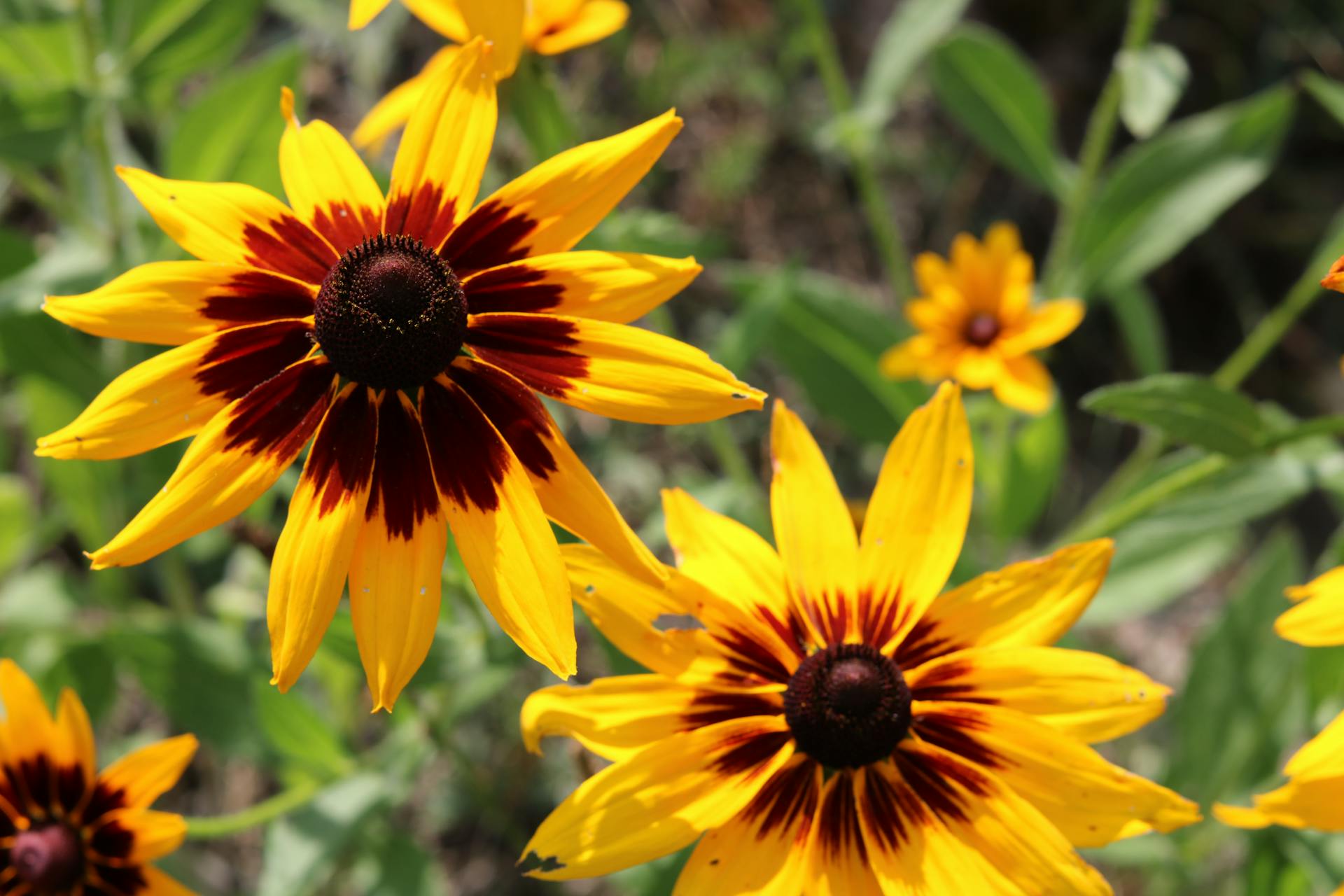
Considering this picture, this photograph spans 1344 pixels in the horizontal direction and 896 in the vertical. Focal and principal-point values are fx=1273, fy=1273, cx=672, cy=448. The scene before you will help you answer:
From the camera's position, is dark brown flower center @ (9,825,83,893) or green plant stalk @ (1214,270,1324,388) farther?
green plant stalk @ (1214,270,1324,388)

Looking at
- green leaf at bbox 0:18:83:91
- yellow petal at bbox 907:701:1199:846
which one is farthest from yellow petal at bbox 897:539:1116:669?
green leaf at bbox 0:18:83:91

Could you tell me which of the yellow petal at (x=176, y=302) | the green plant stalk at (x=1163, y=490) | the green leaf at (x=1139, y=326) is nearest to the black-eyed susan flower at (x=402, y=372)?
the yellow petal at (x=176, y=302)

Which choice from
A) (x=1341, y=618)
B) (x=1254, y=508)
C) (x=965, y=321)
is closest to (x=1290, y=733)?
(x=1254, y=508)

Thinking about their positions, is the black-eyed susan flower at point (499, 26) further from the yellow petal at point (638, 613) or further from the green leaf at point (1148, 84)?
the green leaf at point (1148, 84)

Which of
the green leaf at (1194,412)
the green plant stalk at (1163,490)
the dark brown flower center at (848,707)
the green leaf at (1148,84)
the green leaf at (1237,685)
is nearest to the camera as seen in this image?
the dark brown flower center at (848,707)

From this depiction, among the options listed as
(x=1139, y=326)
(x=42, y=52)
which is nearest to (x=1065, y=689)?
(x=1139, y=326)

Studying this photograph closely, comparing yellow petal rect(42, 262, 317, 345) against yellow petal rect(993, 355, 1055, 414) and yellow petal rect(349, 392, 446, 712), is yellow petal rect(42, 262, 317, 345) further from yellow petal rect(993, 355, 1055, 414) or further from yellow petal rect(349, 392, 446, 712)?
yellow petal rect(993, 355, 1055, 414)

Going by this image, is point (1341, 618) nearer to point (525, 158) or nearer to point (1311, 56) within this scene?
point (525, 158)
